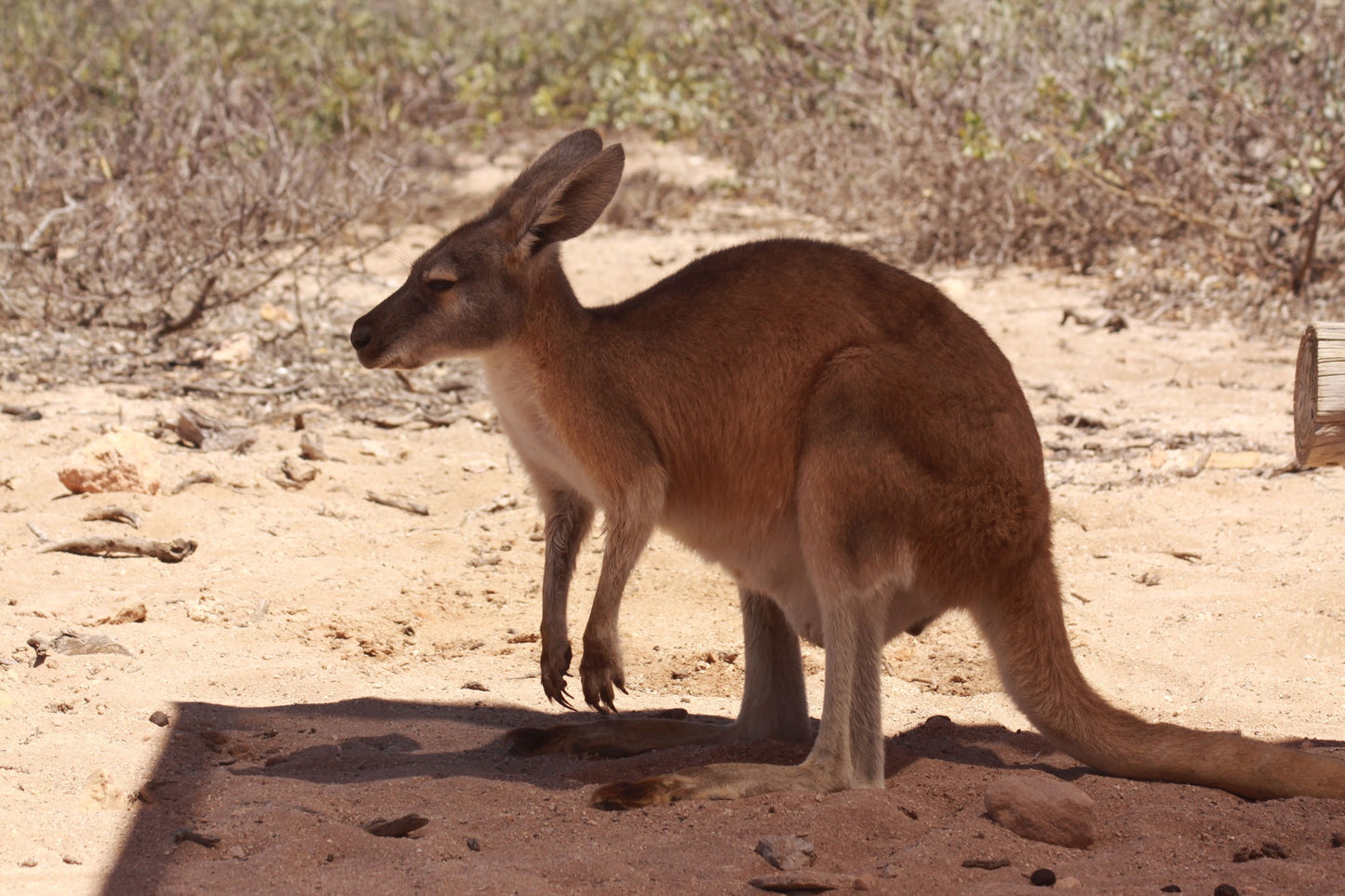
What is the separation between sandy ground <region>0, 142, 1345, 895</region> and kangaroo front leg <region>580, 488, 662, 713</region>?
23 cm

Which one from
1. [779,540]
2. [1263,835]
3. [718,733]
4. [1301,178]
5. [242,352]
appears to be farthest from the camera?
[1301,178]

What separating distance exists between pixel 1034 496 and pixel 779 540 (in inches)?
24.1

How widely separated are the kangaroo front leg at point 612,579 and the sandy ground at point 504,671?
0.75 feet

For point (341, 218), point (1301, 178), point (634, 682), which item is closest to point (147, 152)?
point (341, 218)

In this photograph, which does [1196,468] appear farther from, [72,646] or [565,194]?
[72,646]

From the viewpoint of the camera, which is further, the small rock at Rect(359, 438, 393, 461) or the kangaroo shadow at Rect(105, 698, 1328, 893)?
the small rock at Rect(359, 438, 393, 461)

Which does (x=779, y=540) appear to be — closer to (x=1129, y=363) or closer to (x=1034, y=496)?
(x=1034, y=496)

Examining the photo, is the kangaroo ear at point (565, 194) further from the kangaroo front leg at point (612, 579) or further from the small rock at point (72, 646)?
the small rock at point (72, 646)

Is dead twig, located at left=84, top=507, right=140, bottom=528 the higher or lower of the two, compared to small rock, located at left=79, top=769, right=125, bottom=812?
higher

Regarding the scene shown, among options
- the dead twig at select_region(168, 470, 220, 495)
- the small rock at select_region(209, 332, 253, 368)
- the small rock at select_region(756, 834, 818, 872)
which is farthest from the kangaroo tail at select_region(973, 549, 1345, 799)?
the small rock at select_region(209, 332, 253, 368)

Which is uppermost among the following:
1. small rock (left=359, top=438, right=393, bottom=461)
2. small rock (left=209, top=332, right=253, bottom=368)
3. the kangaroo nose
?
the kangaroo nose

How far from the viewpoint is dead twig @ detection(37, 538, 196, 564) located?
473 centimetres

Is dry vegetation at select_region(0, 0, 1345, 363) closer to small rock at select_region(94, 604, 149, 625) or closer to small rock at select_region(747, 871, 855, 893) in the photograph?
small rock at select_region(94, 604, 149, 625)

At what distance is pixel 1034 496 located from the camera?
335cm
